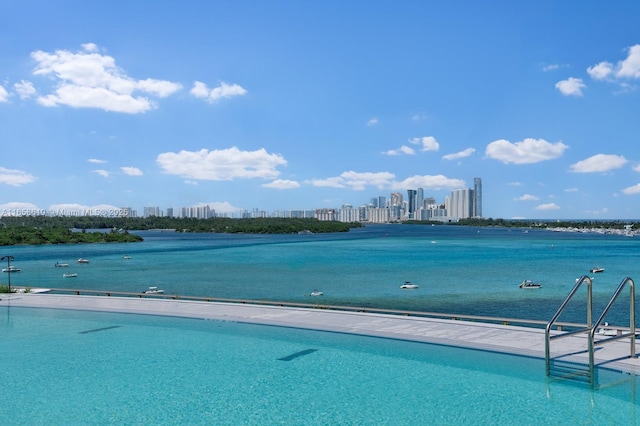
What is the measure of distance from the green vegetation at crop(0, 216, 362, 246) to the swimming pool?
101m

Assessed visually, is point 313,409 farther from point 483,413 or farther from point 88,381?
point 88,381

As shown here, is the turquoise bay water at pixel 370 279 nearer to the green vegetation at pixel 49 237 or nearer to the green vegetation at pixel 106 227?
the green vegetation at pixel 49 237

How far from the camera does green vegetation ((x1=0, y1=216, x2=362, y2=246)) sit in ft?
344

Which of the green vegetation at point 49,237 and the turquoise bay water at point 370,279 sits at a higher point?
the green vegetation at point 49,237

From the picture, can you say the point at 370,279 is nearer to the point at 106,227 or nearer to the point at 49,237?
the point at 49,237

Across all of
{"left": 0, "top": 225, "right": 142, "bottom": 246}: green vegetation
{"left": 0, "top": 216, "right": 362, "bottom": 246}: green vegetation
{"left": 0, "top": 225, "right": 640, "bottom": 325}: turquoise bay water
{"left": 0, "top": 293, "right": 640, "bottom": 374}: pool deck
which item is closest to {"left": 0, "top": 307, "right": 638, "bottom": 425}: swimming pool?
{"left": 0, "top": 293, "right": 640, "bottom": 374}: pool deck

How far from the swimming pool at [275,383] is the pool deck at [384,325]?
509 mm

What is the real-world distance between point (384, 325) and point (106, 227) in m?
193

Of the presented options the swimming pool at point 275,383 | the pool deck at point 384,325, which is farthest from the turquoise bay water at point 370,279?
the swimming pool at point 275,383

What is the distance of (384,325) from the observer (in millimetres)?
13836

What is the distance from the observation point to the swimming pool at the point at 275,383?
8.55 metres

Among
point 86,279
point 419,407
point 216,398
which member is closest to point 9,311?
point 216,398

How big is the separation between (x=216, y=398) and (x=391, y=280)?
34557 mm

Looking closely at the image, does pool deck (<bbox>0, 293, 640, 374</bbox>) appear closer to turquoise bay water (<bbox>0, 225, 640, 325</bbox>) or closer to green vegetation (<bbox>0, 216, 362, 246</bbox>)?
turquoise bay water (<bbox>0, 225, 640, 325</bbox>)
